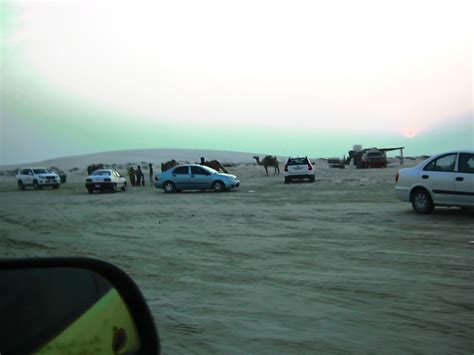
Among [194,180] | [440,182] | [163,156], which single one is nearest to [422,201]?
[440,182]

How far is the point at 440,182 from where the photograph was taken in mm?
12820

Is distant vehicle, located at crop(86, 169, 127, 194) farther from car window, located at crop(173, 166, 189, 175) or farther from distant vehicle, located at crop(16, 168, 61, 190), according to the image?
distant vehicle, located at crop(16, 168, 61, 190)

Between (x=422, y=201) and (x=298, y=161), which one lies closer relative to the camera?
(x=422, y=201)

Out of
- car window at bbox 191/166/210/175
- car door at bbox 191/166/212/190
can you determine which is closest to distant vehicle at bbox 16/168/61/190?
car window at bbox 191/166/210/175

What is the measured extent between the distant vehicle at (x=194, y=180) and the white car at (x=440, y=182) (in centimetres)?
1335

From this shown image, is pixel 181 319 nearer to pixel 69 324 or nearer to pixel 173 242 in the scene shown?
pixel 69 324

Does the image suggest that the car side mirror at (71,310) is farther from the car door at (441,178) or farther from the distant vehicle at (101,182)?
the distant vehicle at (101,182)

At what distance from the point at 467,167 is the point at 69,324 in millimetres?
12147

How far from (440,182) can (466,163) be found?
2.55 ft

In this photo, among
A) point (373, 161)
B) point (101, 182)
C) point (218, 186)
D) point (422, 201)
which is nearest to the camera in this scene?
point (422, 201)

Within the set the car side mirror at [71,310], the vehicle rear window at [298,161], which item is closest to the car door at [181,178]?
the vehicle rear window at [298,161]

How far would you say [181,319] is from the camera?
5359mm

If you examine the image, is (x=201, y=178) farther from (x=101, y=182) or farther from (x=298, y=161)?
(x=298, y=161)

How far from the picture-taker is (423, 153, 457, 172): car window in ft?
41.9
